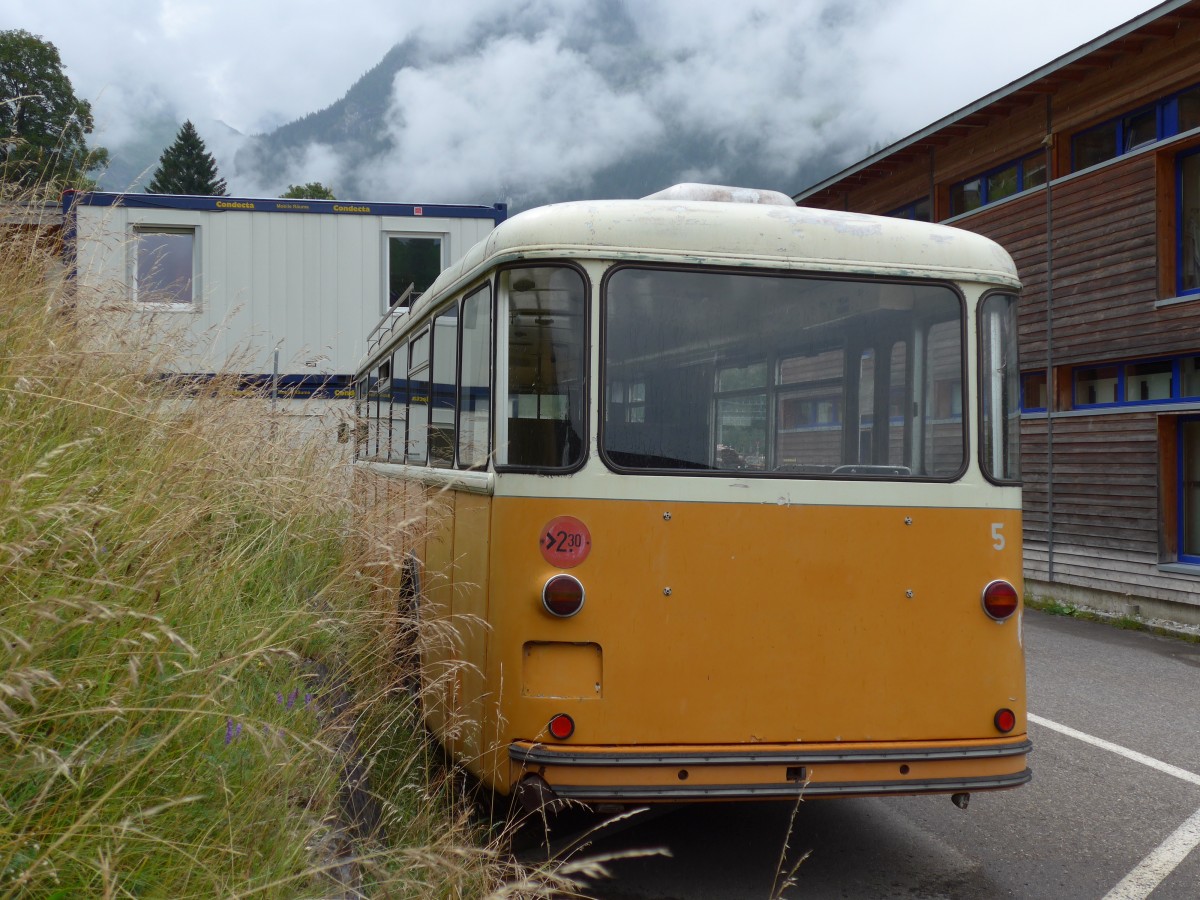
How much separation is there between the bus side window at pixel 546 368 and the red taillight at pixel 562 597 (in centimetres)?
45

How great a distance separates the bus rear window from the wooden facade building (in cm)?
1058

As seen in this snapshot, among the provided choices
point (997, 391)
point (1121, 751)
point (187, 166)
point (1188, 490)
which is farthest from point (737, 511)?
point (187, 166)

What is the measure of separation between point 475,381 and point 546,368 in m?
0.50

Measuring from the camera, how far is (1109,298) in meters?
15.3

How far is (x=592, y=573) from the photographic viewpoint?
4359 mm

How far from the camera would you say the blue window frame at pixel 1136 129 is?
553 inches

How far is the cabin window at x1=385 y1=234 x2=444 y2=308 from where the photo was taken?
631 inches

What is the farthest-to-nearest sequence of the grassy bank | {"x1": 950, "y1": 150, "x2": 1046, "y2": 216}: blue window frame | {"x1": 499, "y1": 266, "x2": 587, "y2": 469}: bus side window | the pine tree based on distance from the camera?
the pine tree, {"x1": 950, "y1": 150, "x2": 1046, "y2": 216}: blue window frame, {"x1": 499, "y1": 266, "x2": 587, "y2": 469}: bus side window, the grassy bank

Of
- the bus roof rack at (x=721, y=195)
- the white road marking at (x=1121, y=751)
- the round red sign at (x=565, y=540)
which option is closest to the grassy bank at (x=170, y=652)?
the round red sign at (x=565, y=540)

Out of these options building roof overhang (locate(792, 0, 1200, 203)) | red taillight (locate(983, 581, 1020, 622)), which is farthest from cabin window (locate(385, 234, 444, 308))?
red taillight (locate(983, 581, 1020, 622))

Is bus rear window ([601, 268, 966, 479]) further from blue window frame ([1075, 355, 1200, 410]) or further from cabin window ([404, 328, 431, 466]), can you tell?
blue window frame ([1075, 355, 1200, 410])

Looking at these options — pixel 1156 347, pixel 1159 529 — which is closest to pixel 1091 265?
pixel 1156 347

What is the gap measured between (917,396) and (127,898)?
11.6ft

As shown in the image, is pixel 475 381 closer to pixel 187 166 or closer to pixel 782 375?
pixel 782 375
